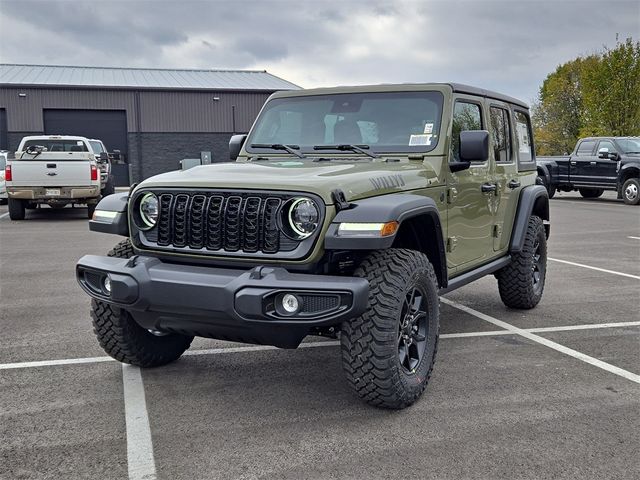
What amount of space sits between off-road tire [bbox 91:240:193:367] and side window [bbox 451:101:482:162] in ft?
7.60

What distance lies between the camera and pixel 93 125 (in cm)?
3512

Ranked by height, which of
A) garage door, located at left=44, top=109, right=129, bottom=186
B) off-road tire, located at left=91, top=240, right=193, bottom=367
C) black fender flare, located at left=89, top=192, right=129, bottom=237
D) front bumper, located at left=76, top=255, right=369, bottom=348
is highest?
garage door, located at left=44, top=109, right=129, bottom=186

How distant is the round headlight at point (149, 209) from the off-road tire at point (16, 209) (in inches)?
513

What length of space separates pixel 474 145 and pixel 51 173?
514 inches

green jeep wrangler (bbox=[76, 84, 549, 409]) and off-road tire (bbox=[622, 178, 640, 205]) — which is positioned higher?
green jeep wrangler (bbox=[76, 84, 549, 409])

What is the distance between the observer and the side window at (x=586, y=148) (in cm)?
2047

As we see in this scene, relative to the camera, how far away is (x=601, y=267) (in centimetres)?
903

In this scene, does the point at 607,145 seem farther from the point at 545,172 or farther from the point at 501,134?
the point at 501,134

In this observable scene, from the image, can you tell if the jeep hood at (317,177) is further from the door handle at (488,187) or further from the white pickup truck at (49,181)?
the white pickup truck at (49,181)

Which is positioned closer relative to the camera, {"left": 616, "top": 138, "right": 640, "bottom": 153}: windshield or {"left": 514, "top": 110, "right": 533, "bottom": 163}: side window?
{"left": 514, "top": 110, "right": 533, "bottom": 163}: side window

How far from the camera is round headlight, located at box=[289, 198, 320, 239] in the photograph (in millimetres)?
3559

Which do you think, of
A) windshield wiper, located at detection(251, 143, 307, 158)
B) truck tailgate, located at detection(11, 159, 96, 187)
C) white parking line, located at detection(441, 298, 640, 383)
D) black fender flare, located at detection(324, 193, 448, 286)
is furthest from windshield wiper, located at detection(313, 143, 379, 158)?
truck tailgate, located at detection(11, 159, 96, 187)

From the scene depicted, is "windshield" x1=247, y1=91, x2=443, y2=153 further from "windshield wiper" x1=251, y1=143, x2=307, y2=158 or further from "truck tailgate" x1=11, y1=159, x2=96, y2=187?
"truck tailgate" x1=11, y1=159, x2=96, y2=187

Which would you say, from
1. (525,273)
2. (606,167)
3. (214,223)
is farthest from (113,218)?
(606,167)
